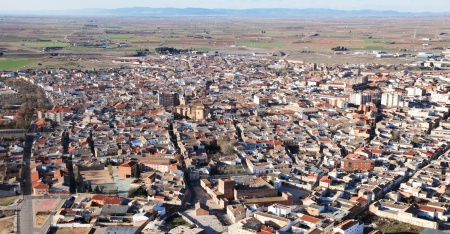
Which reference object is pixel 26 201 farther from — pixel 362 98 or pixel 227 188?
pixel 362 98

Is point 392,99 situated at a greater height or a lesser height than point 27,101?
greater

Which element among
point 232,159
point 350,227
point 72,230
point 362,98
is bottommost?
point 72,230

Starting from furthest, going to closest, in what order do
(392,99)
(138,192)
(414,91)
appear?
1. (414,91)
2. (392,99)
3. (138,192)

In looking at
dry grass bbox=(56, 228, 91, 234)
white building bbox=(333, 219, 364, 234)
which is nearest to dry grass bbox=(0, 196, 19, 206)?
dry grass bbox=(56, 228, 91, 234)

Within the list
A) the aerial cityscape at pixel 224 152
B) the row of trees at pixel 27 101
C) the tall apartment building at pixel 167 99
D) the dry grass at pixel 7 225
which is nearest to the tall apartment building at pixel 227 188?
the aerial cityscape at pixel 224 152

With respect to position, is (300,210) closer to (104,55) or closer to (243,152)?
(243,152)

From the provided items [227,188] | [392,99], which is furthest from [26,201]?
[392,99]

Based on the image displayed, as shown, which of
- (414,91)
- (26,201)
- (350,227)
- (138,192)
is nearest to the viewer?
(350,227)

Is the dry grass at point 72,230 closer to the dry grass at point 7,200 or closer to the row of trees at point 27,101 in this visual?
the dry grass at point 7,200
